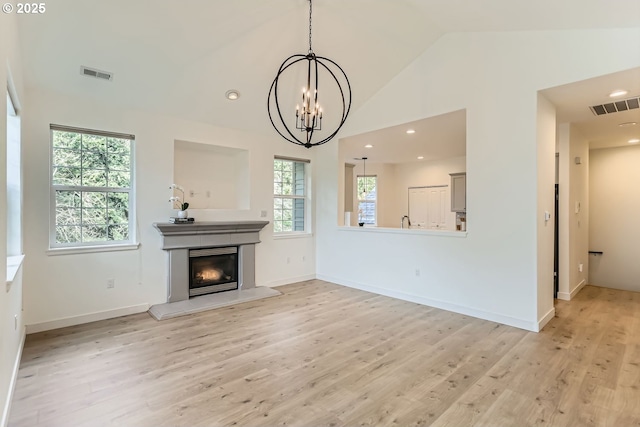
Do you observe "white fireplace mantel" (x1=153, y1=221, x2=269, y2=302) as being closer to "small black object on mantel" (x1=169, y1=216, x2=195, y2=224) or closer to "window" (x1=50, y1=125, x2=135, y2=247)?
"small black object on mantel" (x1=169, y1=216, x2=195, y2=224)

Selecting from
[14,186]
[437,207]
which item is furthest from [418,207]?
[14,186]

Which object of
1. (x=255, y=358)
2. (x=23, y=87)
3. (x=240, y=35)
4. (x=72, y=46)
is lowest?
(x=255, y=358)

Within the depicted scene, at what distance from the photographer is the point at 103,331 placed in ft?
11.8

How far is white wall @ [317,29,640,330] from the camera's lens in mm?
3369

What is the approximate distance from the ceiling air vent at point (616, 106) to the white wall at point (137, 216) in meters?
4.67

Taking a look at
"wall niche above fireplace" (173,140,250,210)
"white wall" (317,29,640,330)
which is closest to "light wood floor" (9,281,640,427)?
"white wall" (317,29,640,330)

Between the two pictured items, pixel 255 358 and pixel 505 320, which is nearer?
pixel 255 358

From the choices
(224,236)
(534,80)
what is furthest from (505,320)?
(224,236)

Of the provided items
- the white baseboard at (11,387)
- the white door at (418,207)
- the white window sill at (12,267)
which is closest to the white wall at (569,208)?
the white door at (418,207)

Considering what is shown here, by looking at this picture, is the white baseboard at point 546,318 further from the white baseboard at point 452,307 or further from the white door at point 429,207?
the white door at point 429,207

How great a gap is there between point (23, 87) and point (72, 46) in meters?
0.78

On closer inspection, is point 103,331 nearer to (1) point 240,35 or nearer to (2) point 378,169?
(1) point 240,35

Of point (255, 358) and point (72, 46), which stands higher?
point (72, 46)

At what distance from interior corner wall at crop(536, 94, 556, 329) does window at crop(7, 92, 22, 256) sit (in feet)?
17.7
